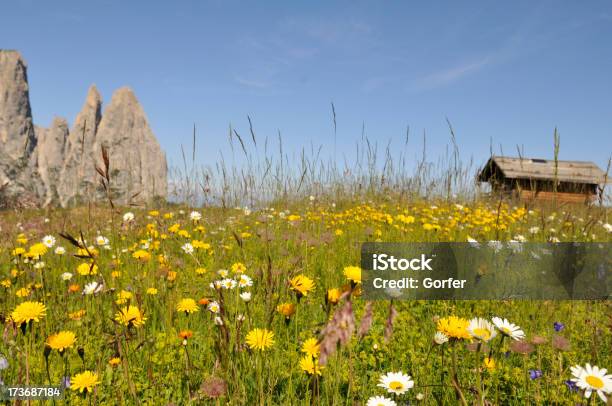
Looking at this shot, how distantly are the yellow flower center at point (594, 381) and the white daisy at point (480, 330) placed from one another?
0.29 metres

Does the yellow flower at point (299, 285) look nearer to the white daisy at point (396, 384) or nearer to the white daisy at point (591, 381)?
the white daisy at point (396, 384)

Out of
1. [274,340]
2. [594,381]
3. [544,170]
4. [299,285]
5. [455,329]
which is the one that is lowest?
[274,340]

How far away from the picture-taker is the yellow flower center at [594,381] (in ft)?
3.82

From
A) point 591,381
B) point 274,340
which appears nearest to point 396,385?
point 591,381

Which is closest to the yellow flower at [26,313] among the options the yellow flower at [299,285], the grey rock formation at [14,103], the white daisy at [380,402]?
the yellow flower at [299,285]

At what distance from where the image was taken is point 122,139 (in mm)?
27750

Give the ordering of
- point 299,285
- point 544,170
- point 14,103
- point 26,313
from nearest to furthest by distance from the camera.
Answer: point 299,285 < point 26,313 < point 544,170 < point 14,103

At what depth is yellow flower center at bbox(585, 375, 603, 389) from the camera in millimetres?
A: 1164

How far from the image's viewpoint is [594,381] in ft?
3.90

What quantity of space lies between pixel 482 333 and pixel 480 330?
2cm

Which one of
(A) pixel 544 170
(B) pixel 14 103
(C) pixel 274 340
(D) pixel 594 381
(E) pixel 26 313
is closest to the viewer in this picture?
(D) pixel 594 381

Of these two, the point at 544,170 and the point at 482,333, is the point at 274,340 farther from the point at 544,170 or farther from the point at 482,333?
the point at 544,170

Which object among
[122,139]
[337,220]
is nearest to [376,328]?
[337,220]

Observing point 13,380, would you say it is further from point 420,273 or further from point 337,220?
point 337,220
